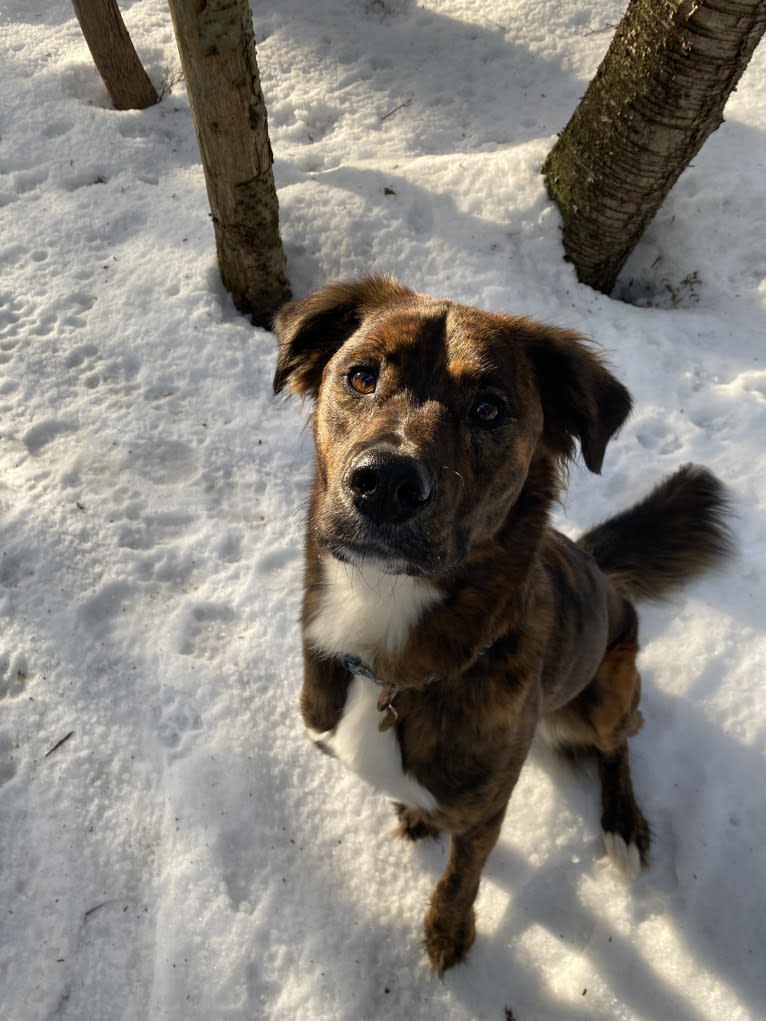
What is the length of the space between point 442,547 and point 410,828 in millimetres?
1522

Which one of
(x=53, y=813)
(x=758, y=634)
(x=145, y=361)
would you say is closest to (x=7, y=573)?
(x=53, y=813)

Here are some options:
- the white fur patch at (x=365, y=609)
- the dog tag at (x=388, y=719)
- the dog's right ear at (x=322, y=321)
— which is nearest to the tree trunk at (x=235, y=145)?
the dog's right ear at (x=322, y=321)

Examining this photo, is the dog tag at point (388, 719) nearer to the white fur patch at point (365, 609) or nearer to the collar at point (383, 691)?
the collar at point (383, 691)

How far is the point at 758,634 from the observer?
332 cm

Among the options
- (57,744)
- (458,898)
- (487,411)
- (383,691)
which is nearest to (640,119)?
(487,411)

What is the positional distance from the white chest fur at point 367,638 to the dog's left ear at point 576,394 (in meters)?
0.70

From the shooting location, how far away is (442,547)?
1867 mm

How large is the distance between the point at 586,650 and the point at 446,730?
0.69 m

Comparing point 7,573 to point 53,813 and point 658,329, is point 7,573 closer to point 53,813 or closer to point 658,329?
point 53,813

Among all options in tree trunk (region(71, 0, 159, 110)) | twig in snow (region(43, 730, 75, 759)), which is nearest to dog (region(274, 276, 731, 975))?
twig in snow (region(43, 730, 75, 759))

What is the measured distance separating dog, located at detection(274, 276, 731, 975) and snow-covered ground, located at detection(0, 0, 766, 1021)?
52 cm

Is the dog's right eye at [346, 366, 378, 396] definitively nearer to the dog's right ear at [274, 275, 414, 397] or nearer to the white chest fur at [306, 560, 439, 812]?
the dog's right ear at [274, 275, 414, 397]

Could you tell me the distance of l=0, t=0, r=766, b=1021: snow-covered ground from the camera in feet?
8.38

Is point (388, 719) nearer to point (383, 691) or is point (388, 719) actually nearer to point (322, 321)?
point (383, 691)
